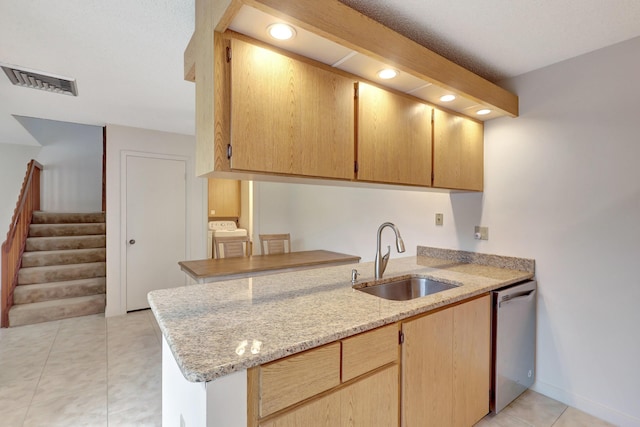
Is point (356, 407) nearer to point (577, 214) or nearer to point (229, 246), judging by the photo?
point (577, 214)

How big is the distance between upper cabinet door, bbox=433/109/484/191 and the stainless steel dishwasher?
792 millimetres

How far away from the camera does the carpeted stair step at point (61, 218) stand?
478 cm

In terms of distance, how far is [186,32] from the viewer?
1.80 meters

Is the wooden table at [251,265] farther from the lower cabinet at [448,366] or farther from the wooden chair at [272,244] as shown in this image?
the lower cabinet at [448,366]

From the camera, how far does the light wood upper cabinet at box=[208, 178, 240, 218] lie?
6711 mm

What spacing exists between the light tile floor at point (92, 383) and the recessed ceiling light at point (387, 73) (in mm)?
2088

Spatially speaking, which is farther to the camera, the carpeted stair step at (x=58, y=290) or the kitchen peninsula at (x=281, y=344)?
the carpeted stair step at (x=58, y=290)

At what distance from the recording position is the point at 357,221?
362 cm

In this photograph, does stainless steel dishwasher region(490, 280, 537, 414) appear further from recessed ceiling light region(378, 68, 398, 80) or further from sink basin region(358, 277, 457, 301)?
recessed ceiling light region(378, 68, 398, 80)

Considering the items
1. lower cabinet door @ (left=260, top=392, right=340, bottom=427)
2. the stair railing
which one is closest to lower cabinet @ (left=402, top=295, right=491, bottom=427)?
lower cabinet door @ (left=260, top=392, right=340, bottom=427)

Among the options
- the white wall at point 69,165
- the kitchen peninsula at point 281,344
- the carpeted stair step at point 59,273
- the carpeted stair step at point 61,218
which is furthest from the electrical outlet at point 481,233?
the white wall at point 69,165

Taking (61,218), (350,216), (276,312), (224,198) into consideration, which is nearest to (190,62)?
(276,312)

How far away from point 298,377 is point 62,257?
4.67 m

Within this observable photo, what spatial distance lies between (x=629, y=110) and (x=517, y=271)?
1.17 m
